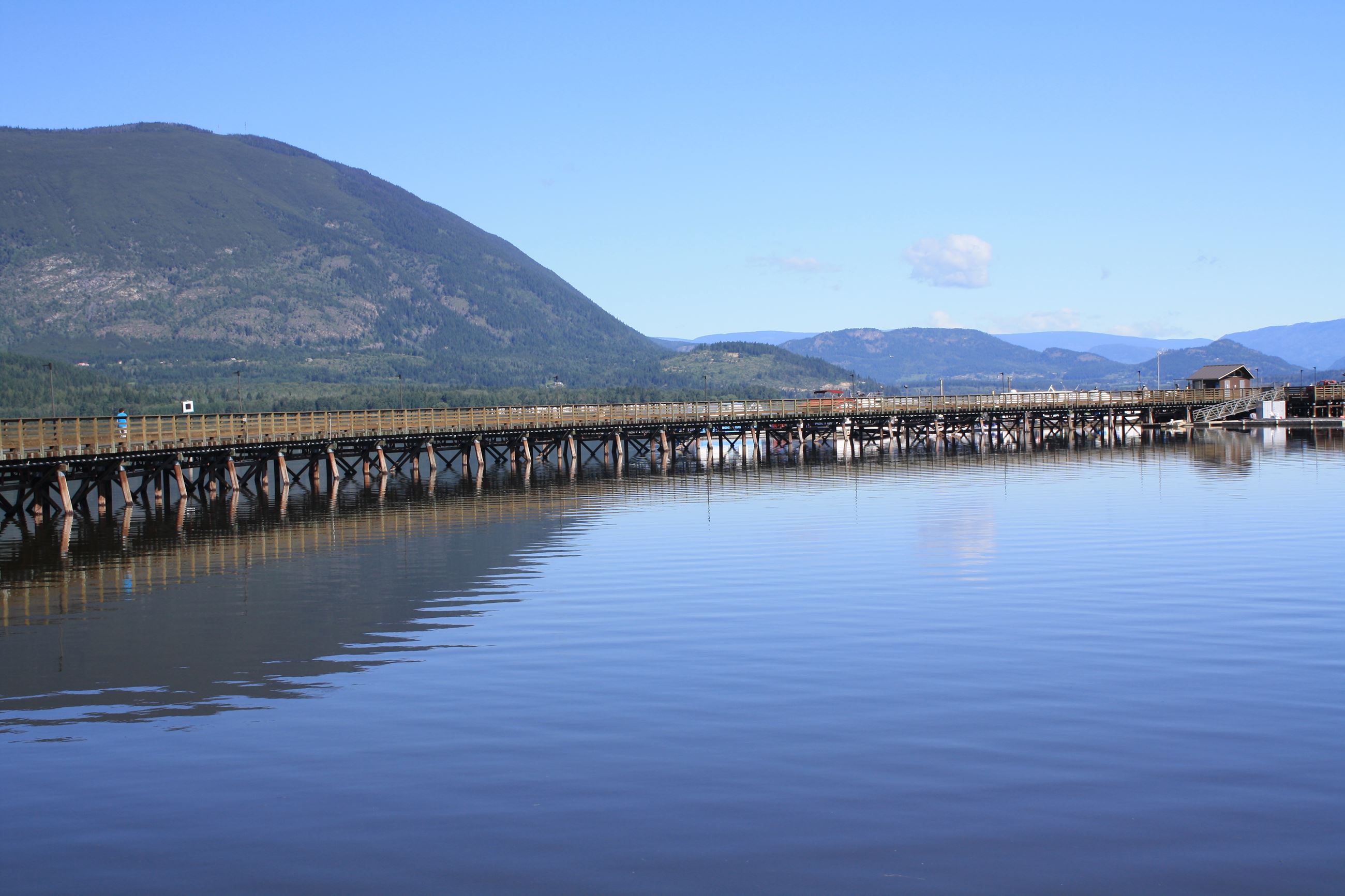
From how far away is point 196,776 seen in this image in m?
14.3

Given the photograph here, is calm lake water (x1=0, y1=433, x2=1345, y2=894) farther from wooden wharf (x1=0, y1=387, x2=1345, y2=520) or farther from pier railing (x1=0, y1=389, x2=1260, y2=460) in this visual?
wooden wharf (x1=0, y1=387, x2=1345, y2=520)

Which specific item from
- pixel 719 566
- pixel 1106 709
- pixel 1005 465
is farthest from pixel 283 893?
pixel 1005 465

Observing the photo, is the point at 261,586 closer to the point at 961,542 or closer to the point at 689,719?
the point at 689,719

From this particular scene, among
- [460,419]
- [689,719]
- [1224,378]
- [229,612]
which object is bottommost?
[689,719]

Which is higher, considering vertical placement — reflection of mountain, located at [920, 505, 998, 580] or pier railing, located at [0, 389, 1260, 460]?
pier railing, located at [0, 389, 1260, 460]

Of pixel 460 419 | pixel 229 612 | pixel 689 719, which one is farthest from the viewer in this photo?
pixel 460 419

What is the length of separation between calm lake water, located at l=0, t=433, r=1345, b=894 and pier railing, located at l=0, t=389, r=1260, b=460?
1619 centimetres

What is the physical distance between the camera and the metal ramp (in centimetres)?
11881

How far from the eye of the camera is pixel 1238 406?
121 meters

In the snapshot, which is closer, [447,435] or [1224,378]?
[447,435]

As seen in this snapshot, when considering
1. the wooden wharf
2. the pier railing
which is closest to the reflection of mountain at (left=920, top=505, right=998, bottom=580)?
the wooden wharf

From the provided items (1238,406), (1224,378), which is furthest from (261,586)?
(1224,378)

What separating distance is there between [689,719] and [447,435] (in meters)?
61.0

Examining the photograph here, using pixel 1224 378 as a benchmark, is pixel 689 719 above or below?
below
